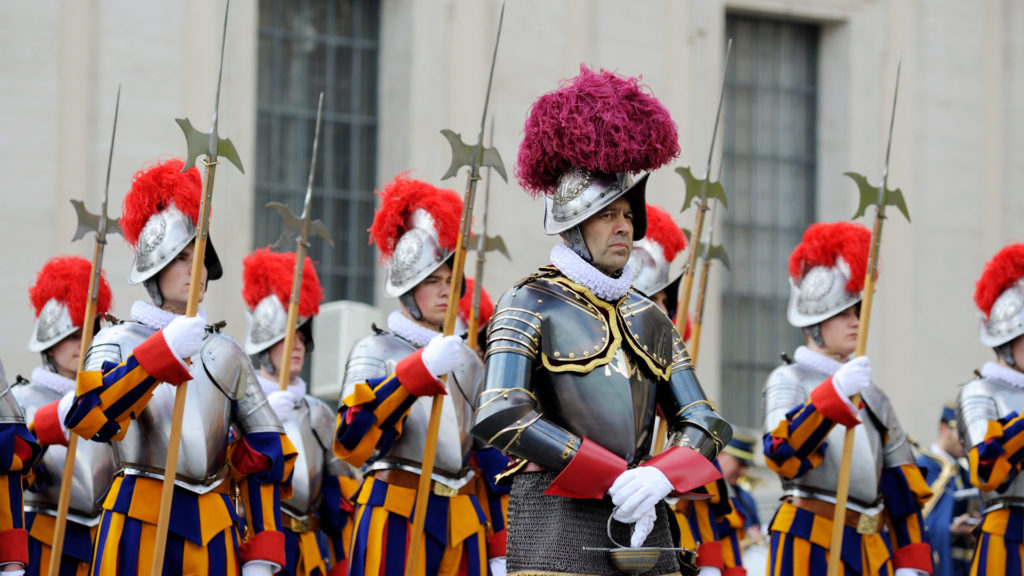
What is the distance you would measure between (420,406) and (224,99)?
6.68 metres

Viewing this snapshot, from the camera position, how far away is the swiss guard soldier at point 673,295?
874 centimetres

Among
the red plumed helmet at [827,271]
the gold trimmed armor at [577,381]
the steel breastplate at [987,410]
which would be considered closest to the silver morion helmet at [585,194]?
the gold trimmed armor at [577,381]

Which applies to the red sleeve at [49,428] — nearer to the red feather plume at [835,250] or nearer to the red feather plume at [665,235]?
the red feather plume at [665,235]

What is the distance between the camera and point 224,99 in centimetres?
1381

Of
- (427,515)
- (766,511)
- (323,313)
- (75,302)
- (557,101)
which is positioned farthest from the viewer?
(766,511)

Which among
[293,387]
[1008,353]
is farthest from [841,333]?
[293,387]

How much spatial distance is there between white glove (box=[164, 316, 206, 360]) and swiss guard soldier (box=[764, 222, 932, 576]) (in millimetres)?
2805

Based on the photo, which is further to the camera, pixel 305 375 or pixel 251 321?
pixel 305 375

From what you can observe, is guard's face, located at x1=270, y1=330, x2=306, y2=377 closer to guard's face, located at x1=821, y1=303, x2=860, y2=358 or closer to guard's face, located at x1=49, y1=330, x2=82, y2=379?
guard's face, located at x1=49, y1=330, x2=82, y2=379

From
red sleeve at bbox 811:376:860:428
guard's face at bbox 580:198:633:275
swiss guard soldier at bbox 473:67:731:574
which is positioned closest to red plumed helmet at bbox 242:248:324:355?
red sleeve at bbox 811:376:860:428

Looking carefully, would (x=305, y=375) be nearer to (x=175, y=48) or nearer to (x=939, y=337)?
(x=175, y=48)

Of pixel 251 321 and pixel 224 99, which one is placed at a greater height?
pixel 224 99

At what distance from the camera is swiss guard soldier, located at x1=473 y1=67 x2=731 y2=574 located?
5160 mm

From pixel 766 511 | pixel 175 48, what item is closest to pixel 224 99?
pixel 175 48
